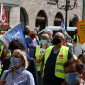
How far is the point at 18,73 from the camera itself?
169 inches

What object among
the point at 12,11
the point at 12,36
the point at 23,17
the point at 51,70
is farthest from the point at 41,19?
the point at 12,36

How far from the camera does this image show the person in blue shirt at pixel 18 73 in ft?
14.0

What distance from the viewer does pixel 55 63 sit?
239 inches

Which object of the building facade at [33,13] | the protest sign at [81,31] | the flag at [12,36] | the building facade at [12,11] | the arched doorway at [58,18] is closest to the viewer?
the flag at [12,36]

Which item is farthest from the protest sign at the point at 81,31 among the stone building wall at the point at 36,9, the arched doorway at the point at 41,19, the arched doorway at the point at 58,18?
the arched doorway at the point at 58,18

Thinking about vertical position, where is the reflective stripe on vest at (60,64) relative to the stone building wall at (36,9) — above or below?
below

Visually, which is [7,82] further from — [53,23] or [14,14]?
[53,23]

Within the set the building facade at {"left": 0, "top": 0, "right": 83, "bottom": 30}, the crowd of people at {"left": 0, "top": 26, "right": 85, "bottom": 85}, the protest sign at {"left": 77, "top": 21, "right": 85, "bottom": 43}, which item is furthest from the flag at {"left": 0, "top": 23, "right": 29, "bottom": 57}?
the building facade at {"left": 0, "top": 0, "right": 83, "bottom": 30}

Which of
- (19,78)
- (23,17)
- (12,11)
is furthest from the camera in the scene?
(23,17)

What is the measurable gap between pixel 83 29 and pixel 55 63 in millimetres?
1715

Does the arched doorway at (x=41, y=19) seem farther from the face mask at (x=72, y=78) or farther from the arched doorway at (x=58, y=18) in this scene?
the face mask at (x=72, y=78)

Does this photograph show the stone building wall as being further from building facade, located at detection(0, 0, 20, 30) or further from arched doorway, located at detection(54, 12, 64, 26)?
building facade, located at detection(0, 0, 20, 30)

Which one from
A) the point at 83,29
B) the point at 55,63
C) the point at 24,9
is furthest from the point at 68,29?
the point at 55,63

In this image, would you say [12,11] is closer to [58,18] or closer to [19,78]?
[58,18]
